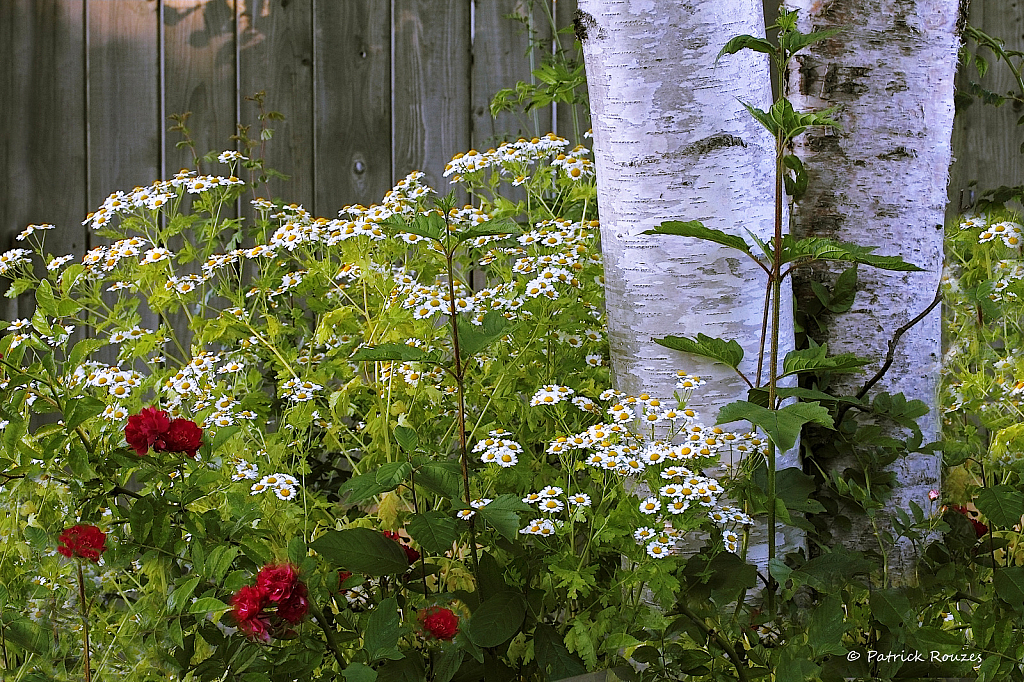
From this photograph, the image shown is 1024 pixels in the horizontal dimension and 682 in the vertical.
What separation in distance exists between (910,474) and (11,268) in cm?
166

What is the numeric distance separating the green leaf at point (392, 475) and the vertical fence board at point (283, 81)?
1734 mm

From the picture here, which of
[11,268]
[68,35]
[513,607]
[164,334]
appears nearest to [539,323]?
[513,607]

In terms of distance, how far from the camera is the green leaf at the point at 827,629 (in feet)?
2.95

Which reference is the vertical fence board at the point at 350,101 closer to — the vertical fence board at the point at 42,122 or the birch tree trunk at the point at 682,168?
the vertical fence board at the point at 42,122

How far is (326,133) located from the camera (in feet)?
8.38

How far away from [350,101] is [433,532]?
74.1 inches

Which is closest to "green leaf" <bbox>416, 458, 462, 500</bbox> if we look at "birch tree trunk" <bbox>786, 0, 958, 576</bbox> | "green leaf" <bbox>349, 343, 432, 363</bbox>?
"green leaf" <bbox>349, 343, 432, 363</bbox>

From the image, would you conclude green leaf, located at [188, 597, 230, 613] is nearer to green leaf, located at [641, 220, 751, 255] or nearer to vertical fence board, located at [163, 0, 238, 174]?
green leaf, located at [641, 220, 751, 255]

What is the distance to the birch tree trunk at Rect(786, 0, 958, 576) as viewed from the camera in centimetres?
134

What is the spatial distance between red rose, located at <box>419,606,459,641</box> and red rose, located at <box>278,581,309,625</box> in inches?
5.5

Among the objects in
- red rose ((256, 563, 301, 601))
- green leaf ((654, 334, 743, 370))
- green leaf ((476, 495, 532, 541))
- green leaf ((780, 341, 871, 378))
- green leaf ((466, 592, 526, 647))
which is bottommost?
green leaf ((466, 592, 526, 647))

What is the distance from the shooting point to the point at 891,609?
99cm

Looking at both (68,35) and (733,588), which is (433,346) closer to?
(733,588)

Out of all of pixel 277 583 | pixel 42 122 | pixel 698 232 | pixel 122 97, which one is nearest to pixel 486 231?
pixel 698 232
